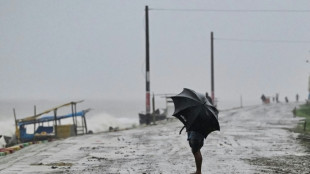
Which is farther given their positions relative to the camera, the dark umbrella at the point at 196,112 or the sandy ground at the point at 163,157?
the sandy ground at the point at 163,157

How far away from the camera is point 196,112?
33.7ft

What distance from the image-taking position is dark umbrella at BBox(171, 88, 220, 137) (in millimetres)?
10297

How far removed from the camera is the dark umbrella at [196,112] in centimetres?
1030

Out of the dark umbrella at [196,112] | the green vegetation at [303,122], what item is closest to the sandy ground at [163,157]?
the dark umbrella at [196,112]

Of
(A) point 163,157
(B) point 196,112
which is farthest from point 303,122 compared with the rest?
(B) point 196,112

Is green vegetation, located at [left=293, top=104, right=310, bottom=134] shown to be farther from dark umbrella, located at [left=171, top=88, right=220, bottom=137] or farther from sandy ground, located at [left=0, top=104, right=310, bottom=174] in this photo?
dark umbrella, located at [left=171, top=88, right=220, bottom=137]

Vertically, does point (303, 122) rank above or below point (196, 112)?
below

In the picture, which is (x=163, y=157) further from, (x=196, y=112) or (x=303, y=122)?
(x=303, y=122)

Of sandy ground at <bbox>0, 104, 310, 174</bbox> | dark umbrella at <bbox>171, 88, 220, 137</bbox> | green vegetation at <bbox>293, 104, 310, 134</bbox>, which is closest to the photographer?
dark umbrella at <bbox>171, 88, 220, 137</bbox>

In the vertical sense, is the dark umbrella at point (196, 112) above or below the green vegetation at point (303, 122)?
above

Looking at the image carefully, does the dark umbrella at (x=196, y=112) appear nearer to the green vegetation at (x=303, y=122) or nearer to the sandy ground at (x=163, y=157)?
the sandy ground at (x=163, y=157)

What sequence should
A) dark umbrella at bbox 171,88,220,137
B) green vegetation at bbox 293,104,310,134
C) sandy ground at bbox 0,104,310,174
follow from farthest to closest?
1. green vegetation at bbox 293,104,310,134
2. sandy ground at bbox 0,104,310,174
3. dark umbrella at bbox 171,88,220,137

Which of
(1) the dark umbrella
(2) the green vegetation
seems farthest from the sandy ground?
(2) the green vegetation

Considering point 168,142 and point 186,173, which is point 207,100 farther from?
point 168,142
